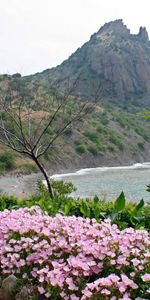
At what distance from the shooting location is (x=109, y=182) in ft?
149

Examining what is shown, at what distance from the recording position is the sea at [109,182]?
35.8 meters

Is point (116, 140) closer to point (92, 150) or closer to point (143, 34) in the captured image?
point (92, 150)

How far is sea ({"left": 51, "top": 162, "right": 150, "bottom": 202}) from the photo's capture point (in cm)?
3581

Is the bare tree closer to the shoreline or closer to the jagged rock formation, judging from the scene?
the shoreline

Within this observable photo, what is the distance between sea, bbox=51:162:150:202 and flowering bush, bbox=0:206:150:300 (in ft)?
93.1

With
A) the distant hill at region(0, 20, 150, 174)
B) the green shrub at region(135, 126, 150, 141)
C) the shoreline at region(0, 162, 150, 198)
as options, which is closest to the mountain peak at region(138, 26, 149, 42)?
the distant hill at region(0, 20, 150, 174)

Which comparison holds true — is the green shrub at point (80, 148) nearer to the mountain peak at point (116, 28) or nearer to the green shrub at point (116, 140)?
the green shrub at point (116, 140)

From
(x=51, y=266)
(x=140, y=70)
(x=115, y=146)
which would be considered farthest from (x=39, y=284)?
(x=140, y=70)

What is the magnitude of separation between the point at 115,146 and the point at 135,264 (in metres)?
67.3

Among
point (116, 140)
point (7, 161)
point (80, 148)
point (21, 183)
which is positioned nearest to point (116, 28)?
point (116, 140)

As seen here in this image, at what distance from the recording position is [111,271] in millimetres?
4086

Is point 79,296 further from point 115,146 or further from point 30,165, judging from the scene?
point 115,146

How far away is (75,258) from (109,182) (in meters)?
41.4

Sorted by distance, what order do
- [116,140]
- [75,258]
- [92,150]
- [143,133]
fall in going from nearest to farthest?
[75,258]
[92,150]
[116,140]
[143,133]
